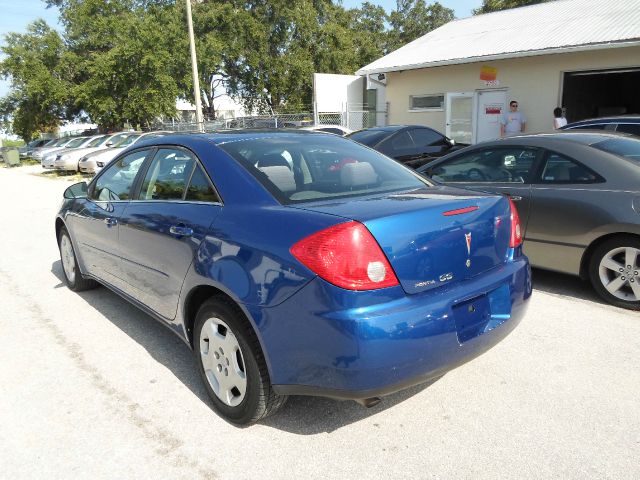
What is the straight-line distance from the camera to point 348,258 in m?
2.23

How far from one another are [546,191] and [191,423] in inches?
146

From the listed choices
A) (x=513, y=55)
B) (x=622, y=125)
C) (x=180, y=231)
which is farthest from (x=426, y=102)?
(x=180, y=231)

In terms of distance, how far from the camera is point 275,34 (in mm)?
35875

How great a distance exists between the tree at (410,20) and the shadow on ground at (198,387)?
4676 cm

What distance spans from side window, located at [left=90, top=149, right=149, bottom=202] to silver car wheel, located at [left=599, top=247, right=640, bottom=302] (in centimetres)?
391

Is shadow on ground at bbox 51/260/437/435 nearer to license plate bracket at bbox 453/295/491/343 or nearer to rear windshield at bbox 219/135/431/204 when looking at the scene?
license plate bracket at bbox 453/295/491/343

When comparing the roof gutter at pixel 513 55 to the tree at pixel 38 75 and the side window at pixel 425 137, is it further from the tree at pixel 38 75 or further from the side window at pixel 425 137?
the tree at pixel 38 75

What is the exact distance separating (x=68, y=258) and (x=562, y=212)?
190 inches

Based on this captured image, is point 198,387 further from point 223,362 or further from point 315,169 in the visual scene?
point 315,169

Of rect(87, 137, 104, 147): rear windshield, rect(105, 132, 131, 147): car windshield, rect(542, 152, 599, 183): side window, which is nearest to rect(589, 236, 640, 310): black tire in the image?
rect(542, 152, 599, 183): side window

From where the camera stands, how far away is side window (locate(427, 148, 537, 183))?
500 centimetres

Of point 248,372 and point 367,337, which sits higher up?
point 367,337

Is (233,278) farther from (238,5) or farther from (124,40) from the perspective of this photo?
(238,5)

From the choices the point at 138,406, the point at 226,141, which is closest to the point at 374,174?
the point at 226,141
